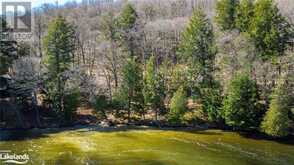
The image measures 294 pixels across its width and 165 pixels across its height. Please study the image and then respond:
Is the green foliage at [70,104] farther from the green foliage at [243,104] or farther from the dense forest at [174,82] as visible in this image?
the green foliage at [243,104]

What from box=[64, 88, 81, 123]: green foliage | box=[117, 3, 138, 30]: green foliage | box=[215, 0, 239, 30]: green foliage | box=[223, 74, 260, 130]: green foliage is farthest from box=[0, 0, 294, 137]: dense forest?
box=[117, 3, 138, 30]: green foliage

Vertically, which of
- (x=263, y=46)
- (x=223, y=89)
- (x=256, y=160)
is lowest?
(x=256, y=160)

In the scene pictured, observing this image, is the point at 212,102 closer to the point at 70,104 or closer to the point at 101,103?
the point at 101,103

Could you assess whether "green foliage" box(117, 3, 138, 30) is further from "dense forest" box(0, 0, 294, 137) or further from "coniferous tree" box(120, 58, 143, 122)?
"coniferous tree" box(120, 58, 143, 122)

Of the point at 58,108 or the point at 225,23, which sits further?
the point at 225,23

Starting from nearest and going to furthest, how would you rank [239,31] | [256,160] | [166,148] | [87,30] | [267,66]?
[256,160] < [166,148] < [267,66] < [239,31] < [87,30]

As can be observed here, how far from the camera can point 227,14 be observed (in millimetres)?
69688

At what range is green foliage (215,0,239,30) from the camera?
6950 centimetres

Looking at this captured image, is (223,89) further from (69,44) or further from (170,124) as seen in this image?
(69,44)

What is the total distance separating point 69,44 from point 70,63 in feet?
8.72

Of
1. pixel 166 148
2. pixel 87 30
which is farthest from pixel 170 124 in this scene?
pixel 87 30

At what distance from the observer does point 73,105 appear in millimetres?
59062

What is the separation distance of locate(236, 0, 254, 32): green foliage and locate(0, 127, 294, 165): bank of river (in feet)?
60.4

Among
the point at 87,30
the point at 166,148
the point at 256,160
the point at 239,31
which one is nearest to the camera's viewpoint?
the point at 256,160
